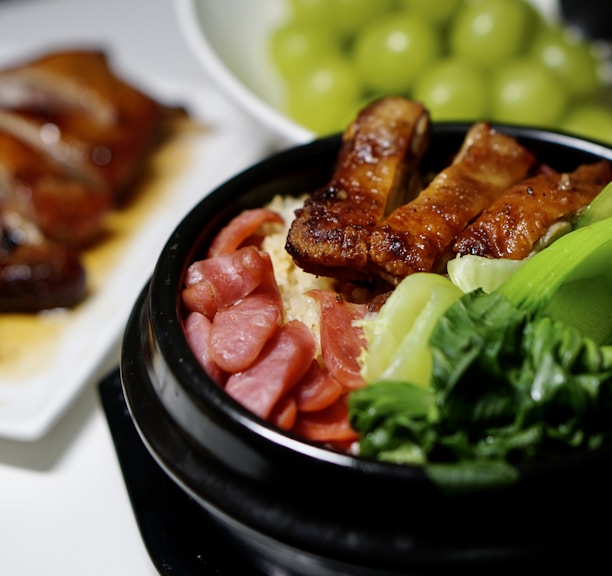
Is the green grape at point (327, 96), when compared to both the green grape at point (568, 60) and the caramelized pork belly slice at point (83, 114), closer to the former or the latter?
the green grape at point (568, 60)

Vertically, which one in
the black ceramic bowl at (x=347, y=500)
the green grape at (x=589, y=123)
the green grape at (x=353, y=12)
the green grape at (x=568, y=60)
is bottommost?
the black ceramic bowl at (x=347, y=500)

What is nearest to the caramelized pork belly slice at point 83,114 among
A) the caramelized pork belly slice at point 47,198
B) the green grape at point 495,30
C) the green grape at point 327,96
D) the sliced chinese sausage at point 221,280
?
the caramelized pork belly slice at point 47,198

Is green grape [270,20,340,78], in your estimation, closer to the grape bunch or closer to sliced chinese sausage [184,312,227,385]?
the grape bunch

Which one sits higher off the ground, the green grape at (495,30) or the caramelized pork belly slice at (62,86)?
the green grape at (495,30)

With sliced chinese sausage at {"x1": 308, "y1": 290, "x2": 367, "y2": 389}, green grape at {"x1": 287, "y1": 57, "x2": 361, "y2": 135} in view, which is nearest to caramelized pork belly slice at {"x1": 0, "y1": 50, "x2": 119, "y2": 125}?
green grape at {"x1": 287, "y1": 57, "x2": 361, "y2": 135}

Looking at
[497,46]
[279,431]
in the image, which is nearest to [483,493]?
[279,431]

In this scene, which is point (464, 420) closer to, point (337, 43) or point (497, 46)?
point (497, 46)

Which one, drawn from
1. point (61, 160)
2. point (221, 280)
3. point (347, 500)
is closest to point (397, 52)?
point (61, 160)
